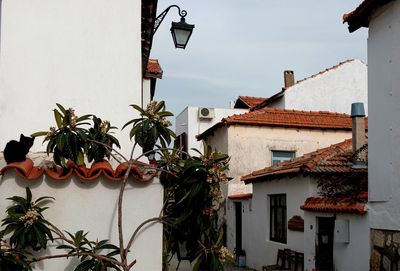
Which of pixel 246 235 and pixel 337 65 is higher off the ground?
pixel 337 65

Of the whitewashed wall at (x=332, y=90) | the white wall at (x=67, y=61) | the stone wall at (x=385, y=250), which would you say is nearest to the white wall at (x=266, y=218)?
the stone wall at (x=385, y=250)

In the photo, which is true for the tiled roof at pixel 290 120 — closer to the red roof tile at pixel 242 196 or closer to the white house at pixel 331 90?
the white house at pixel 331 90

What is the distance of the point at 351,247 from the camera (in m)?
11.2

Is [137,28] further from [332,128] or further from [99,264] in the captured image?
[332,128]

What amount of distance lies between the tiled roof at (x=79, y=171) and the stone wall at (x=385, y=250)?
18.7 ft

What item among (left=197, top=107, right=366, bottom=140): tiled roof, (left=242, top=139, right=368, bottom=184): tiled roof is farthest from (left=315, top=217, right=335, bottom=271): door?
(left=197, top=107, right=366, bottom=140): tiled roof

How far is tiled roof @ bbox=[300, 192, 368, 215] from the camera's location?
35.6 ft

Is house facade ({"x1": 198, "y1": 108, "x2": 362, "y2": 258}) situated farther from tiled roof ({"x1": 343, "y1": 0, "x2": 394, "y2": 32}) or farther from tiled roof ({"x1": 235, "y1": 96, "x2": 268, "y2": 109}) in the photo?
tiled roof ({"x1": 343, "y1": 0, "x2": 394, "y2": 32})

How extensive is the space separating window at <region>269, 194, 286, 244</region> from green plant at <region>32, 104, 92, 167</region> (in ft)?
37.1

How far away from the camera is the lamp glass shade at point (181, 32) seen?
803cm

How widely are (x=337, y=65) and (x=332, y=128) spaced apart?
471cm

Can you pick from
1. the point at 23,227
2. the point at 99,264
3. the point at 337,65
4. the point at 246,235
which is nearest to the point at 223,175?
the point at 99,264

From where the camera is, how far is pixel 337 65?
2488 cm

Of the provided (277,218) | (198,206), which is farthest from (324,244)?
(198,206)
